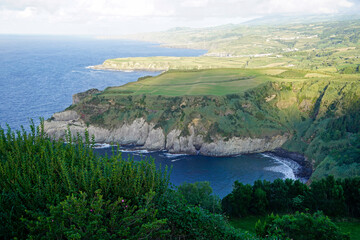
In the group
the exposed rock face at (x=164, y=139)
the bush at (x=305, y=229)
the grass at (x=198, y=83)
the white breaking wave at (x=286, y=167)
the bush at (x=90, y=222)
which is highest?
the bush at (x=90, y=222)

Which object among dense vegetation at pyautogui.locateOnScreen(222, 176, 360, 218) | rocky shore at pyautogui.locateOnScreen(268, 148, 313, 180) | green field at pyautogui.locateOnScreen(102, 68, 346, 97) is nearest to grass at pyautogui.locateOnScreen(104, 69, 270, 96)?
green field at pyautogui.locateOnScreen(102, 68, 346, 97)

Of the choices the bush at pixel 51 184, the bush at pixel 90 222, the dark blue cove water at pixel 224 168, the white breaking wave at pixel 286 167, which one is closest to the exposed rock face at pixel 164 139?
the dark blue cove water at pixel 224 168

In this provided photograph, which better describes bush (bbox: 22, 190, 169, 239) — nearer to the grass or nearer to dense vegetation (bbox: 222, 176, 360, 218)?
dense vegetation (bbox: 222, 176, 360, 218)

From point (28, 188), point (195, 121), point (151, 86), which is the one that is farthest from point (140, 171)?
point (151, 86)

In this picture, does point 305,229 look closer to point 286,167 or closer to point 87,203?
point 87,203

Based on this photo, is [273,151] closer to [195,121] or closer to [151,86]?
[195,121]


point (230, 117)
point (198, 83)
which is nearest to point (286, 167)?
point (230, 117)

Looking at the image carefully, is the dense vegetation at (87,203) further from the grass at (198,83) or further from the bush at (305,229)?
the grass at (198,83)
